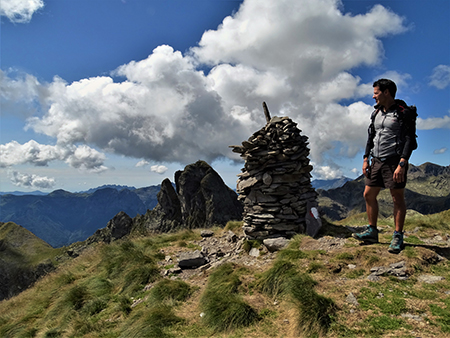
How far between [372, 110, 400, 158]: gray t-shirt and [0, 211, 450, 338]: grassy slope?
261 cm

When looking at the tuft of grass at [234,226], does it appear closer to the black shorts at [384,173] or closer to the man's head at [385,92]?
the black shorts at [384,173]

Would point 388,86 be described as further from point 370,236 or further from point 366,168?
point 370,236

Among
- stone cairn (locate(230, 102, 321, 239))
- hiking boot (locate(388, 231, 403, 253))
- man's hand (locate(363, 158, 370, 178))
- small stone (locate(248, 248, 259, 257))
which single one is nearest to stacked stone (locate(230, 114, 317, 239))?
stone cairn (locate(230, 102, 321, 239))

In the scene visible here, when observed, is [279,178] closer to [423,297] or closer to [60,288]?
[423,297]

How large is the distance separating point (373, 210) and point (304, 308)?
13.4 ft

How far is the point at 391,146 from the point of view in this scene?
6.30 meters

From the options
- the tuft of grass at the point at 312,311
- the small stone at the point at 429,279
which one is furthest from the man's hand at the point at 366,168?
the tuft of grass at the point at 312,311

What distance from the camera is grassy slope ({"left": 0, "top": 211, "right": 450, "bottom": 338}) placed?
4.30 metres

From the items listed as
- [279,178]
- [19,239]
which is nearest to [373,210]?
[279,178]

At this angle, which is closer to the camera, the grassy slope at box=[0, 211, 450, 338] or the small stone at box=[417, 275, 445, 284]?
the grassy slope at box=[0, 211, 450, 338]

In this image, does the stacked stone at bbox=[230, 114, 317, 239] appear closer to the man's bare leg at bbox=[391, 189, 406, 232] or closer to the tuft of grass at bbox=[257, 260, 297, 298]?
the tuft of grass at bbox=[257, 260, 297, 298]

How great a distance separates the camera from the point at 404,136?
6.17 metres

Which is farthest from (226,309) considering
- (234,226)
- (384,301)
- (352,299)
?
(234,226)

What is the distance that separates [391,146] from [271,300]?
4.90 metres
